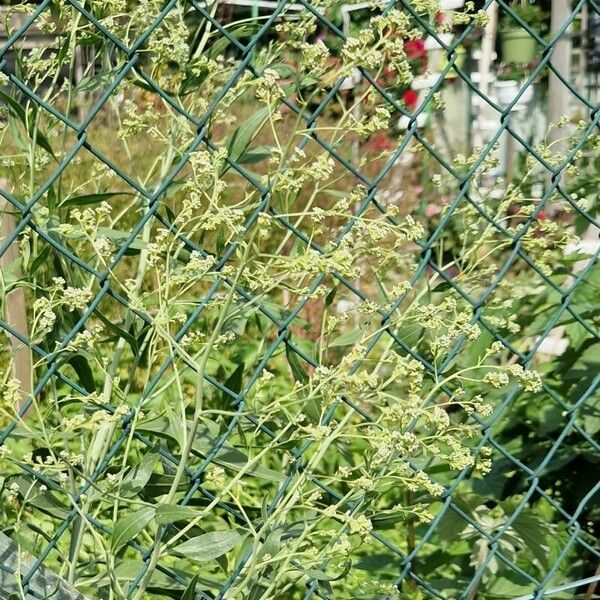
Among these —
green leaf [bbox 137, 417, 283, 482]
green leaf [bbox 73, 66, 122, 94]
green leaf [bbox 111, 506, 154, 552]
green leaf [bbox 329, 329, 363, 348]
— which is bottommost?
green leaf [bbox 111, 506, 154, 552]

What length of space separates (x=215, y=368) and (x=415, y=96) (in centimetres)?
328

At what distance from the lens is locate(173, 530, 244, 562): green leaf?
5.16 feet

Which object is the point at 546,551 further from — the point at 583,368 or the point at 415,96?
the point at 415,96

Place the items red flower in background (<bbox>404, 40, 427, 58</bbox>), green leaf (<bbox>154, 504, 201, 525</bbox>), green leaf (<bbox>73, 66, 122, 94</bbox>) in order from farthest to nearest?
red flower in background (<bbox>404, 40, 427, 58</bbox>) < green leaf (<bbox>73, 66, 122, 94</bbox>) < green leaf (<bbox>154, 504, 201, 525</bbox>)

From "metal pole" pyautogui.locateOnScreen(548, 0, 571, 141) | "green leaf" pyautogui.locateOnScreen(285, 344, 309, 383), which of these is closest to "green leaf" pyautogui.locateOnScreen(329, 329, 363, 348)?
"green leaf" pyautogui.locateOnScreen(285, 344, 309, 383)

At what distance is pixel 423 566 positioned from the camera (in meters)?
2.56

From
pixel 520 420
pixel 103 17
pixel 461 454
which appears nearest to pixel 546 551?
pixel 520 420

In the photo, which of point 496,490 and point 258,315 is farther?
point 496,490

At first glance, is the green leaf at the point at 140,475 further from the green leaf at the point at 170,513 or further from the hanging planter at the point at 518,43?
the hanging planter at the point at 518,43

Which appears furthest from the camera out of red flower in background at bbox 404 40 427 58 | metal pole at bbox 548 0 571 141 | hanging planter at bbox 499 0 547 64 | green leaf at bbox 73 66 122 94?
hanging planter at bbox 499 0 547 64

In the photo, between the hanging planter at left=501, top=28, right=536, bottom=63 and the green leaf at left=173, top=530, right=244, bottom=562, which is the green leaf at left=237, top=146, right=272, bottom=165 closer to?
the green leaf at left=173, top=530, right=244, bottom=562

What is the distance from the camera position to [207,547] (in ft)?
5.17

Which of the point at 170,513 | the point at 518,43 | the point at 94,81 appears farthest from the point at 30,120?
the point at 518,43

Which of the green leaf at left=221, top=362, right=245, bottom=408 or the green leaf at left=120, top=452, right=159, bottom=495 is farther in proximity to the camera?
the green leaf at left=221, top=362, right=245, bottom=408
